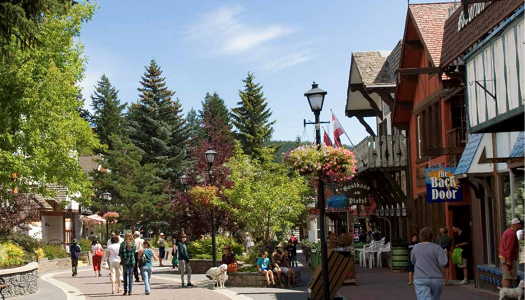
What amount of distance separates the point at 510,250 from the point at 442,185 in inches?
226

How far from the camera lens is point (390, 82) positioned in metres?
29.9

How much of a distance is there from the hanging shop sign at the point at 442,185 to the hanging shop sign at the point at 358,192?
1385 centimetres

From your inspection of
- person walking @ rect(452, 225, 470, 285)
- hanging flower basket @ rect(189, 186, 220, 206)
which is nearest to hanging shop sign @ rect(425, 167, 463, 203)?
person walking @ rect(452, 225, 470, 285)

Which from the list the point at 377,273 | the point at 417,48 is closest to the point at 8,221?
the point at 377,273

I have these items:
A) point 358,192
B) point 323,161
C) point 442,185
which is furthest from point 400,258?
point 323,161

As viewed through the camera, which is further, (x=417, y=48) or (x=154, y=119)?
(x=154, y=119)

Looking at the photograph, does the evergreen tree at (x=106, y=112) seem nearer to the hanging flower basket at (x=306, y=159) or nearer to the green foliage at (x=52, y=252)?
the green foliage at (x=52, y=252)

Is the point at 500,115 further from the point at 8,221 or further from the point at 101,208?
the point at 101,208

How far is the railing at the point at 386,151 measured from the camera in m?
28.1

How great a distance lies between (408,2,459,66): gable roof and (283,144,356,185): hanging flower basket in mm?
7100

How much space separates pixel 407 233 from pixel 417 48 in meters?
7.75

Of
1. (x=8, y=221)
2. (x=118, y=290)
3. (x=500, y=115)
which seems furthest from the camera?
(x=8, y=221)

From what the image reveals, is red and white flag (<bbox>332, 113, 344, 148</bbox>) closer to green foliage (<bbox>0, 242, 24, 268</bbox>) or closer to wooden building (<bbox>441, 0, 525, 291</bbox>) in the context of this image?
wooden building (<bbox>441, 0, 525, 291</bbox>)

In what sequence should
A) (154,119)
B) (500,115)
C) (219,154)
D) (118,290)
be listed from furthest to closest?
(154,119)
(219,154)
(118,290)
(500,115)
